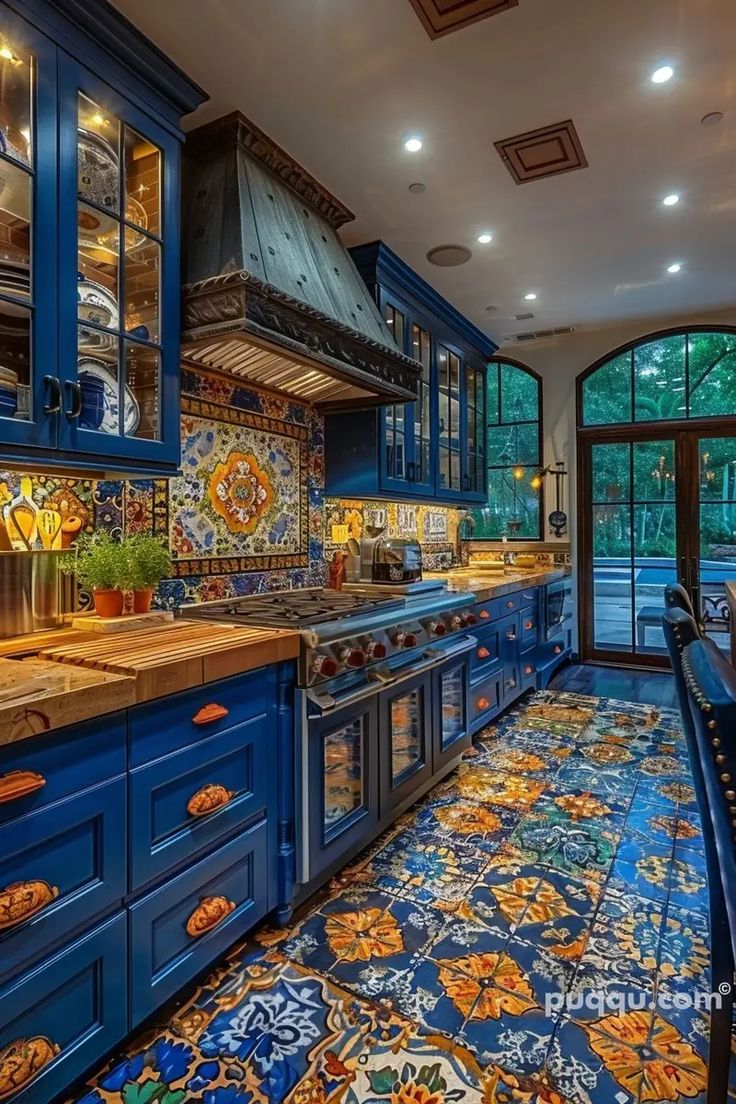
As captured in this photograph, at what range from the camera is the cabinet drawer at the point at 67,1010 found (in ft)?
3.82

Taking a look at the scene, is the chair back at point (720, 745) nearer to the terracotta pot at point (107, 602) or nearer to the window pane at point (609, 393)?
the terracotta pot at point (107, 602)

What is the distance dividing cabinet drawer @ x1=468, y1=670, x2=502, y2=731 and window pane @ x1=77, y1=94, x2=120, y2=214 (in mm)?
2782

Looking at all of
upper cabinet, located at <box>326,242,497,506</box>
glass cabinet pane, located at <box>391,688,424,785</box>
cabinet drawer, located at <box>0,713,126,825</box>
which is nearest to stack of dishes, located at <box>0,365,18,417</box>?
cabinet drawer, located at <box>0,713,126,825</box>

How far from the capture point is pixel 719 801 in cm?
91

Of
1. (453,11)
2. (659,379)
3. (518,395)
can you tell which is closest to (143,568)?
(453,11)

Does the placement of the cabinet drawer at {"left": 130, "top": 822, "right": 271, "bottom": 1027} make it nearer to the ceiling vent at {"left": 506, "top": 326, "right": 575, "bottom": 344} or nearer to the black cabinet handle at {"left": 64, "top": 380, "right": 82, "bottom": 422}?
the black cabinet handle at {"left": 64, "top": 380, "right": 82, "bottom": 422}

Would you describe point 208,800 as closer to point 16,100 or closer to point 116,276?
point 116,276

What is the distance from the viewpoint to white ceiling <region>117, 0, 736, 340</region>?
73.4 inches

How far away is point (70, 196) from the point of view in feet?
5.31

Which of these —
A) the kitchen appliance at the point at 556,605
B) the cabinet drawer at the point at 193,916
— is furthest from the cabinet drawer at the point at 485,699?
the cabinet drawer at the point at 193,916

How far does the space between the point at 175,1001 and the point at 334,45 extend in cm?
298

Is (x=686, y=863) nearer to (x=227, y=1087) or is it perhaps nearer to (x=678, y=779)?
(x=678, y=779)

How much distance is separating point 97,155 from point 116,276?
1.12ft

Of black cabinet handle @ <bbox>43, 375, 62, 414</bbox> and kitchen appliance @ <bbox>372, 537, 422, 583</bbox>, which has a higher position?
black cabinet handle @ <bbox>43, 375, 62, 414</bbox>
